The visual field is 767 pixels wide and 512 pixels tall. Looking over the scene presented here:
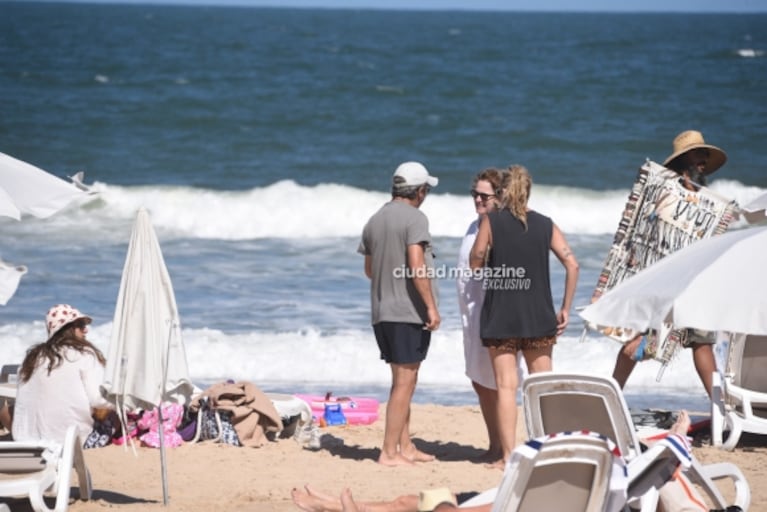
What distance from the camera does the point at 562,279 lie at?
1306 cm

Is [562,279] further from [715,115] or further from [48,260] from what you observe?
[715,115]

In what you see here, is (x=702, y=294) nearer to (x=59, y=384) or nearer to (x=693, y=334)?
(x=693, y=334)

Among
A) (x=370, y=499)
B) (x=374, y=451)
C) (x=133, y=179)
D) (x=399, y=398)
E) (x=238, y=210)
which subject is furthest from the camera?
A: (x=133, y=179)

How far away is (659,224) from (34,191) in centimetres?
359

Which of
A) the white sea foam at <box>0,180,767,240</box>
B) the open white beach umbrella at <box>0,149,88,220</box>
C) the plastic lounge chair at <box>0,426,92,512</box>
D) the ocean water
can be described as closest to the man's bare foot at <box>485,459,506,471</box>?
the plastic lounge chair at <box>0,426,92,512</box>

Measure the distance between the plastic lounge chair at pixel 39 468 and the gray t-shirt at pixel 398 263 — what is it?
1854 millimetres

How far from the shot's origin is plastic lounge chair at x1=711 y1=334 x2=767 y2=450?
707cm

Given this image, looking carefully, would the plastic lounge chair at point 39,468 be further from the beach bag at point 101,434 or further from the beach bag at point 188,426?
the beach bag at point 188,426

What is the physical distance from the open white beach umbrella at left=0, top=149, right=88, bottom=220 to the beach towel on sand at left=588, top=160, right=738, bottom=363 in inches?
120

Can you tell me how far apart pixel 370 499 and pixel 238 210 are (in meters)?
13.8

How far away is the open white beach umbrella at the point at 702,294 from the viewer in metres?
4.82

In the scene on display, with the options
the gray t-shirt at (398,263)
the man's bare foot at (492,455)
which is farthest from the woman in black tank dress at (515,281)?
the man's bare foot at (492,455)

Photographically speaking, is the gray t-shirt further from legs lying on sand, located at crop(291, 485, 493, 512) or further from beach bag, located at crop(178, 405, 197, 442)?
beach bag, located at crop(178, 405, 197, 442)

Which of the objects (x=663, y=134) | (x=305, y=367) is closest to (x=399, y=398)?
(x=305, y=367)
